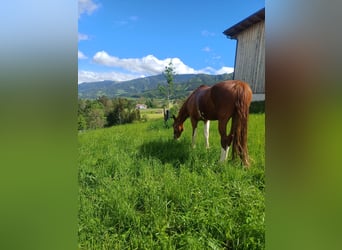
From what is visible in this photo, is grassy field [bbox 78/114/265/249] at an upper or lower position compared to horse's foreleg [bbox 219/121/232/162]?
lower

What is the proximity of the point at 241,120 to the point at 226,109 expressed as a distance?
32 cm

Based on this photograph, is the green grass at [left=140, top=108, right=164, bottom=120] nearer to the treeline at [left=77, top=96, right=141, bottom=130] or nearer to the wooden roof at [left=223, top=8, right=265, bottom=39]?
the treeline at [left=77, top=96, right=141, bottom=130]

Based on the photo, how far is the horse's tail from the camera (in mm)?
2393

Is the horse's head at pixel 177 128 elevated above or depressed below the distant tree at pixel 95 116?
below

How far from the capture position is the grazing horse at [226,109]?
7.98 feet

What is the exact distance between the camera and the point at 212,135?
344cm

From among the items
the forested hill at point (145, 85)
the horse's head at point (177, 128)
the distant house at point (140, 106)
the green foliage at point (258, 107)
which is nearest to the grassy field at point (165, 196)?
the green foliage at point (258, 107)

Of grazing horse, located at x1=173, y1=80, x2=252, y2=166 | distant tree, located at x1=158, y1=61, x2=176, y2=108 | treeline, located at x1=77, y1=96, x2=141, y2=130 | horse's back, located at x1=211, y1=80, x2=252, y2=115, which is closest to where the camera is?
treeline, located at x1=77, y1=96, x2=141, y2=130

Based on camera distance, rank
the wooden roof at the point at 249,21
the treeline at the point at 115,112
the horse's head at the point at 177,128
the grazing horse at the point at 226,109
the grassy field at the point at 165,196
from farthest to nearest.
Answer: the horse's head at the point at 177,128 < the grazing horse at the point at 226,109 < the treeline at the point at 115,112 < the grassy field at the point at 165,196 < the wooden roof at the point at 249,21

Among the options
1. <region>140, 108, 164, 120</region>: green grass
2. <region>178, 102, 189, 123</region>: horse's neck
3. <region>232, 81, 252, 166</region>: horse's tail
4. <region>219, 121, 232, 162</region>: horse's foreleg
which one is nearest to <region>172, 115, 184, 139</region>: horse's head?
<region>178, 102, 189, 123</region>: horse's neck

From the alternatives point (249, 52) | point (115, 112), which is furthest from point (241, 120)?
point (115, 112)

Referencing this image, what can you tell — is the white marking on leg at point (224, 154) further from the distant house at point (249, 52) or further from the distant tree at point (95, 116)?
the distant tree at point (95, 116)

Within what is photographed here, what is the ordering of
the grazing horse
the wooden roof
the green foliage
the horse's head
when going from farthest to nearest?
1. the horse's head
2. the grazing horse
3. the wooden roof
4. the green foliage

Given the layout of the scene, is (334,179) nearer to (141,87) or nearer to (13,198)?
(13,198)
